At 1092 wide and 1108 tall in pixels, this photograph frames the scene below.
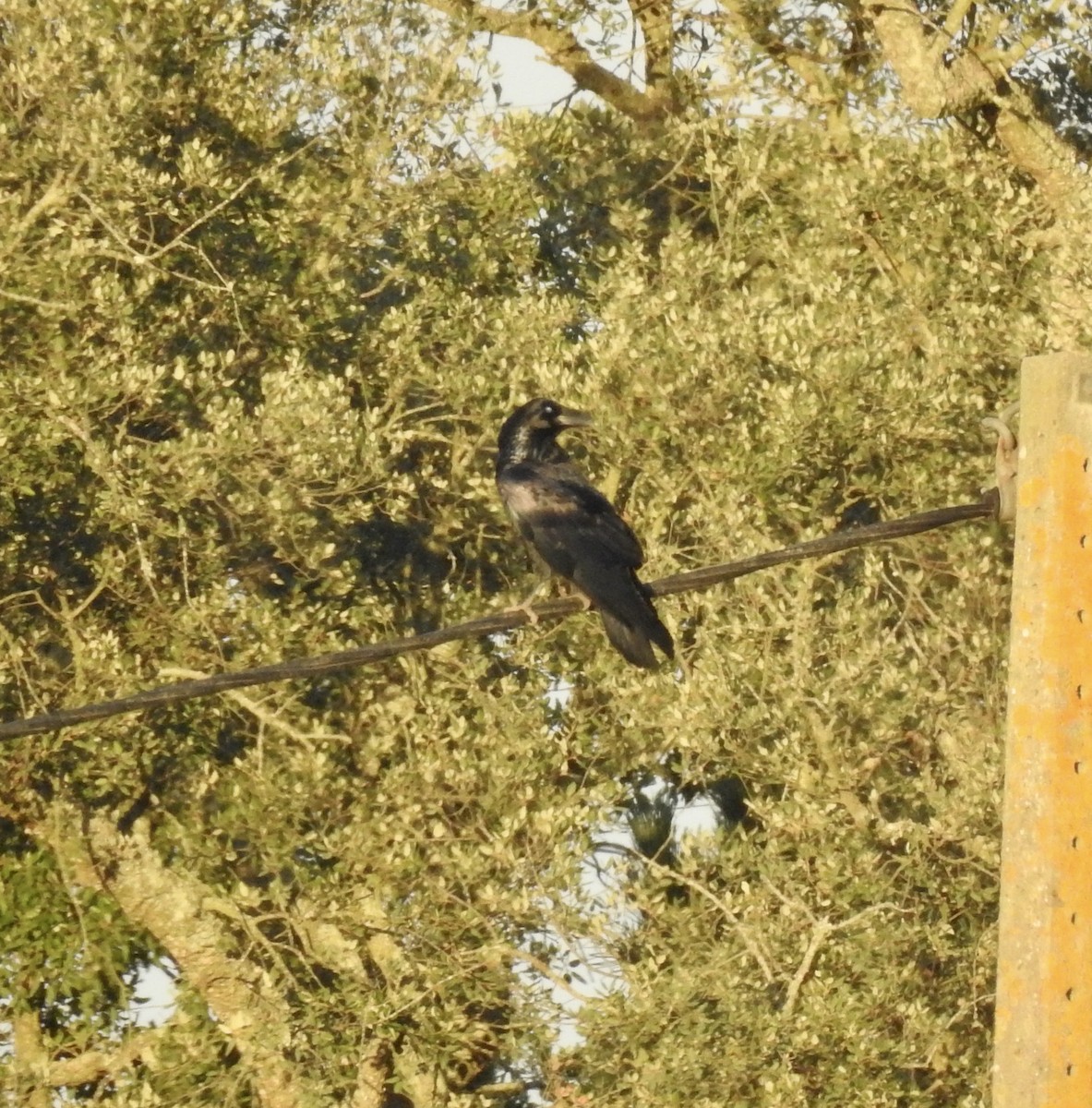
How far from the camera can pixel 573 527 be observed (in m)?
9.20

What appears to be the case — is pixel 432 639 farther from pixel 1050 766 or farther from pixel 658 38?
pixel 658 38

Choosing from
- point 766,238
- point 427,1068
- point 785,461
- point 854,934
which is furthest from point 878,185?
point 427,1068

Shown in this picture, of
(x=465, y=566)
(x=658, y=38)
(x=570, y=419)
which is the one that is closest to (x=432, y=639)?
(x=570, y=419)

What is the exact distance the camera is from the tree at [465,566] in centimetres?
1063

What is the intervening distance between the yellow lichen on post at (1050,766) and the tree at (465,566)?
4741 mm

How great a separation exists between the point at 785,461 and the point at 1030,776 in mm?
5593

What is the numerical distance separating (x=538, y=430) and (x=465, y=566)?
2676 mm

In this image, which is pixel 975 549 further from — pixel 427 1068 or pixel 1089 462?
pixel 1089 462

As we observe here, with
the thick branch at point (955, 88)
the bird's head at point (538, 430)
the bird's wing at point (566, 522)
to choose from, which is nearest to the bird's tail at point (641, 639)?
the bird's wing at point (566, 522)

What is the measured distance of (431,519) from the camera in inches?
488

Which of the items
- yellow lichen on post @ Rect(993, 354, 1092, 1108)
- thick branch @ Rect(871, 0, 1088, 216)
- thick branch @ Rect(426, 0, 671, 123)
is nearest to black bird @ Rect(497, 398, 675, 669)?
yellow lichen on post @ Rect(993, 354, 1092, 1108)

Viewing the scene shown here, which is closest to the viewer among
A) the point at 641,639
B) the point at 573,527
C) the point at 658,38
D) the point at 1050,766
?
the point at 1050,766

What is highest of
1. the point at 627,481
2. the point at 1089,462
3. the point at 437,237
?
the point at 437,237

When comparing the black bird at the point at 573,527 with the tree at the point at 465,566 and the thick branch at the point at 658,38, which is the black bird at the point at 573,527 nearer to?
the tree at the point at 465,566
